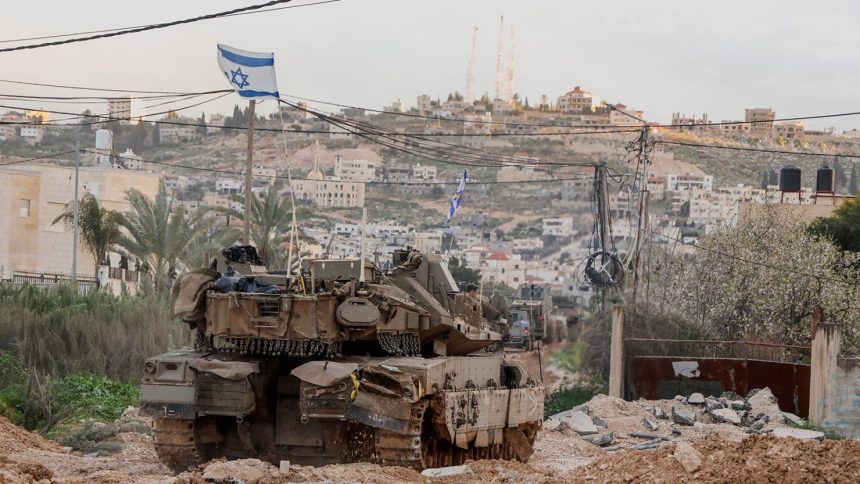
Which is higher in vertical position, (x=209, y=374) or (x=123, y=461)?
(x=209, y=374)

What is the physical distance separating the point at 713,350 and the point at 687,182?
10785 cm

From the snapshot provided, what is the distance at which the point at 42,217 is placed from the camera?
5350 centimetres

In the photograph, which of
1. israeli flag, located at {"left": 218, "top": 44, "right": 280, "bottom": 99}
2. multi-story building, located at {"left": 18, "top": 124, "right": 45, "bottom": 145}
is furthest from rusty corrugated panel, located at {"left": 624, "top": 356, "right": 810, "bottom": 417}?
multi-story building, located at {"left": 18, "top": 124, "right": 45, "bottom": 145}

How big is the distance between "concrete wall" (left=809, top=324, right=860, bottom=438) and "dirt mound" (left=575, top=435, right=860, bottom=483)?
44.6 ft

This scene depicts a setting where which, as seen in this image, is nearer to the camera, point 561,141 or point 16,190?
point 16,190

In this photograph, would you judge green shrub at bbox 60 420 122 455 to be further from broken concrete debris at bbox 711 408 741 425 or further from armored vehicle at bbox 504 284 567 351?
armored vehicle at bbox 504 284 567 351

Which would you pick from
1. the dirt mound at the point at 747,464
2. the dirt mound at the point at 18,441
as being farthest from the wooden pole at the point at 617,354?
the dirt mound at the point at 747,464

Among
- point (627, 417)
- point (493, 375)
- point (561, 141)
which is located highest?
point (561, 141)

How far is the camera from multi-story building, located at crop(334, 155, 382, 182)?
5128 inches

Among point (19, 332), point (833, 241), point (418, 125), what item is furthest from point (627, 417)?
point (418, 125)

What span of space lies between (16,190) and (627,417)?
31907 millimetres

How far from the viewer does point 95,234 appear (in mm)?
39719

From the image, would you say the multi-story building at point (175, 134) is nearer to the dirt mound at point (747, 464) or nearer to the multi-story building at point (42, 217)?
the multi-story building at point (42, 217)

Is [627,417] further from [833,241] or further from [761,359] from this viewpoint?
[833,241]
